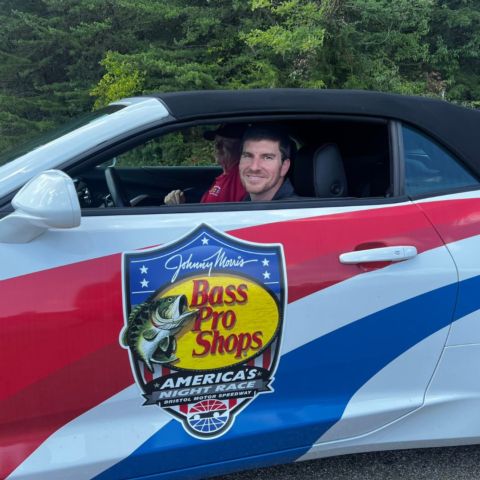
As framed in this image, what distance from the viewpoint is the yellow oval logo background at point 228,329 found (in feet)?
5.97

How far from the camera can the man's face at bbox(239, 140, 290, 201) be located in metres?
2.35

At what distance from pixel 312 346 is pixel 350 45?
34.1 feet

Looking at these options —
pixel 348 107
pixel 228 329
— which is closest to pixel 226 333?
pixel 228 329

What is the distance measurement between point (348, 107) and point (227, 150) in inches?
33.8

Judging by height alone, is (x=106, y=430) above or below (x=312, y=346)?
below

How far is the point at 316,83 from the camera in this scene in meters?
10.3

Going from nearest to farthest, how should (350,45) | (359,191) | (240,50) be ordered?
(359,191)
(350,45)
(240,50)

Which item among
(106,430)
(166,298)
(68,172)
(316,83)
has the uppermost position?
(316,83)

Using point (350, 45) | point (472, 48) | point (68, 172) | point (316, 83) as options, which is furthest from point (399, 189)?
point (472, 48)

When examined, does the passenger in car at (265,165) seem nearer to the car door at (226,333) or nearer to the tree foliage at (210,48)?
the car door at (226,333)

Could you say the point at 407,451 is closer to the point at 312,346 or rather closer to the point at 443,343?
the point at 443,343

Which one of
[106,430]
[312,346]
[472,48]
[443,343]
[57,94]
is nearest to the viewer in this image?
[106,430]

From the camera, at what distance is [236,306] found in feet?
6.03

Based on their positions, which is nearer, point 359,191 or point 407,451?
point 359,191
